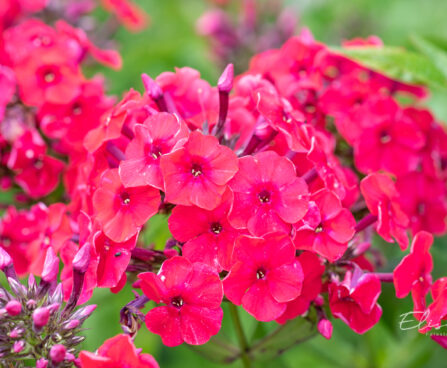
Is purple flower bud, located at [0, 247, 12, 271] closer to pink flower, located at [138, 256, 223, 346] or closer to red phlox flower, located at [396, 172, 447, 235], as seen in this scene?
pink flower, located at [138, 256, 223, 346]

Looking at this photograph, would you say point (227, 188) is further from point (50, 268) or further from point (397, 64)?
point (397, 64)

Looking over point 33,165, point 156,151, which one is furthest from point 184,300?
point 33,165

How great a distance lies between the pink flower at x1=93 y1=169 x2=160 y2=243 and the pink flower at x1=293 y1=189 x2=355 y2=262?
1.21 feet

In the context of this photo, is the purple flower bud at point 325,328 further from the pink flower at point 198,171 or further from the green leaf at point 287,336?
the pink flower at point 198,171

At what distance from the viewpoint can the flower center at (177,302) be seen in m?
1.38

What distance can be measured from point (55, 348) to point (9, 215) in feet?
2.87

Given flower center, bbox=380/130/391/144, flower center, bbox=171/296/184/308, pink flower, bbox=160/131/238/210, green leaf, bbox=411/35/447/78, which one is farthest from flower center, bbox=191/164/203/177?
green leaf, bbox=411/35/447/78

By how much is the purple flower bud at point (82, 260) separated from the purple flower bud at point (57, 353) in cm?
20

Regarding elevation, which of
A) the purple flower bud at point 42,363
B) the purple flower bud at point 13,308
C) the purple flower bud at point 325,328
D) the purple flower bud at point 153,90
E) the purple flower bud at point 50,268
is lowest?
the purple flower bud at point 325,328

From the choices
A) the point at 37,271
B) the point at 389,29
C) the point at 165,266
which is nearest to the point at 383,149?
the point at 165,266

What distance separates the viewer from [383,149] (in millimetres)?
1988

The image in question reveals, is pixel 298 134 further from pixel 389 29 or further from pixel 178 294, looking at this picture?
pixel 389 29

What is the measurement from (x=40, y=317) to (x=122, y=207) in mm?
326

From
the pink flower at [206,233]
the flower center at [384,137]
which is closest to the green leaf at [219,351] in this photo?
the pink flower at [206,233]
